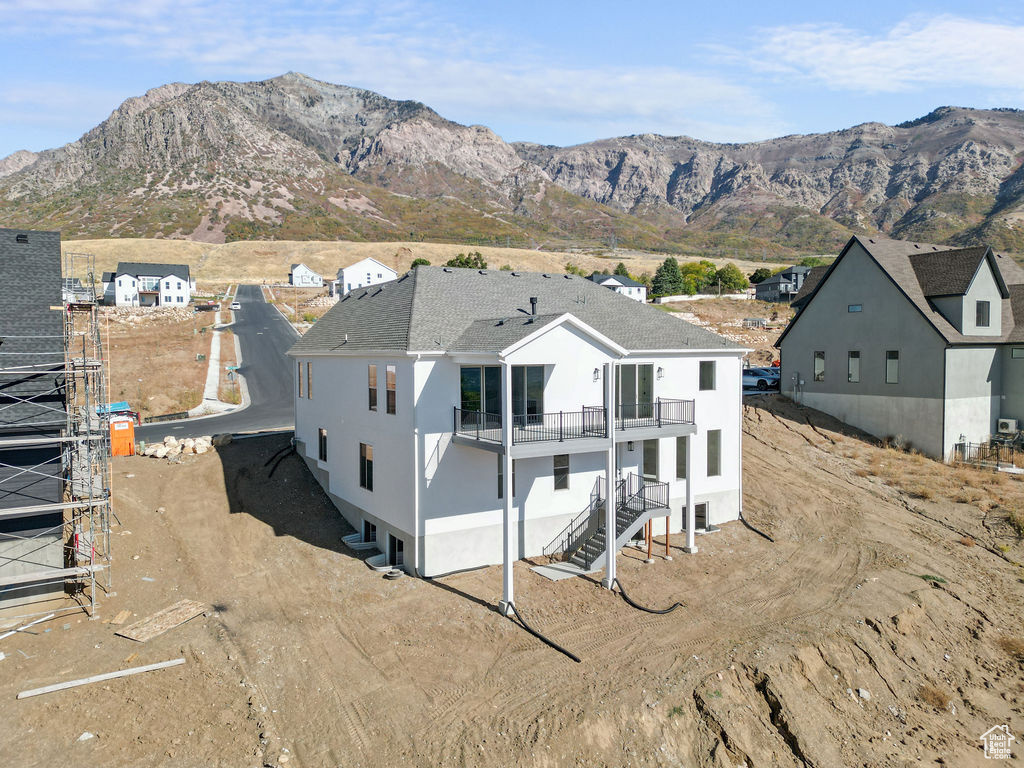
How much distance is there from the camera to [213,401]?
39844 mm

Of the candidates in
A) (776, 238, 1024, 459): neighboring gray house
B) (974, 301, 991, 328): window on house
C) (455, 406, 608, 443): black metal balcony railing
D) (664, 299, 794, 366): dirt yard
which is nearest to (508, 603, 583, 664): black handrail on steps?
(455, 406, 608, 443): black metal balcony railing

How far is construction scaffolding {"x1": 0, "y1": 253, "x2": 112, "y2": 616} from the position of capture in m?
15.0

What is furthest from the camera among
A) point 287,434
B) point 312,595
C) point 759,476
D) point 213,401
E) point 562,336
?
point 213,401

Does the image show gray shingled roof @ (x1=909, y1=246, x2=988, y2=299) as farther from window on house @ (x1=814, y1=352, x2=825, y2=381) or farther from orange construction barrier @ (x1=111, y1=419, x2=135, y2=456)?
orange construction barrier @ (x1=111, y1=419, x2=135, y2=456)

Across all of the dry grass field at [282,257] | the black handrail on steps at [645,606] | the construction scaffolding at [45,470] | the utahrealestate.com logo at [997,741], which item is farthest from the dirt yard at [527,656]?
the dry grass field at [282,257]

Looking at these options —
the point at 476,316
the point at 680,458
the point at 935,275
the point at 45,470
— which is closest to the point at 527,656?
the point at 680,458

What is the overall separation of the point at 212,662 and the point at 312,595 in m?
3.76

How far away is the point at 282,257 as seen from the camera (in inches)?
4956

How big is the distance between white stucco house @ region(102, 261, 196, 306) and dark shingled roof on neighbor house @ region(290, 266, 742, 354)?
6909 centimetres

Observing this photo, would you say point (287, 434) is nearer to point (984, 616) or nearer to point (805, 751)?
point (805, 751)

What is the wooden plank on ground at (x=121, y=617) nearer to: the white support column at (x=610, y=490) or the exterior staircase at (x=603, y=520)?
the exterior staircase at (x=603, y=520)

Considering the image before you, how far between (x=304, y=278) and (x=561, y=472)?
93910mm

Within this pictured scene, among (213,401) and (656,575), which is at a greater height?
(213,401)

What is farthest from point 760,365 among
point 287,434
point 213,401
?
point 213,401
